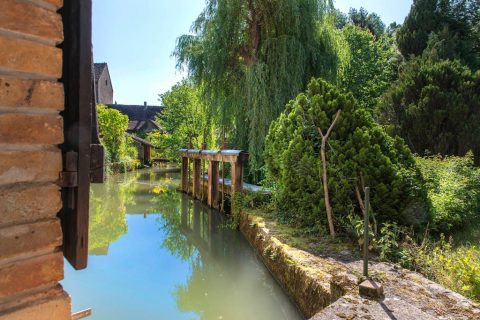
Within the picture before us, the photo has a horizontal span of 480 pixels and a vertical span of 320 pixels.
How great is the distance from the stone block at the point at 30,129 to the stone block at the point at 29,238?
0.79 ft

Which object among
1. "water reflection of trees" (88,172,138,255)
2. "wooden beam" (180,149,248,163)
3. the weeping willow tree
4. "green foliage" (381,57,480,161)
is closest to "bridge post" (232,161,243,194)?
"wooden beam" (180,149,248,163)

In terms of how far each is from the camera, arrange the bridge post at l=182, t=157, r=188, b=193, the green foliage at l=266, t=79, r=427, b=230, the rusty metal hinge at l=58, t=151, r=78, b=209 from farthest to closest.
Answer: the bridge post at l=182, t=157, r=188, b=193 → the green foliage at l=266, t=79, r=427, b=230 → the rusty metal hinge at l=58, t=151, r=78, b=209

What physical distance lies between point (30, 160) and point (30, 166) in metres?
0.02

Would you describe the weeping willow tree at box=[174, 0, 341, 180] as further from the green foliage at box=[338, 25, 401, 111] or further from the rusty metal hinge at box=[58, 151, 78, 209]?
the rusty metal hinge at box=[58, 151, 78, 209]

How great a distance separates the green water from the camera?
486cm

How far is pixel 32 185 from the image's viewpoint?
44.3 inches

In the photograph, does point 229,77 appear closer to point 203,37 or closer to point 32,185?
point 203,37

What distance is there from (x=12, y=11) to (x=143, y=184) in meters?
17.6

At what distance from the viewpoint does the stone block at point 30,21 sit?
1.04 m

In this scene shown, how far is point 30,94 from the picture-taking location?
3.62 feet

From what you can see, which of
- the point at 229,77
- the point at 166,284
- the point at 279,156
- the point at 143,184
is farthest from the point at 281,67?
the point at 143,184

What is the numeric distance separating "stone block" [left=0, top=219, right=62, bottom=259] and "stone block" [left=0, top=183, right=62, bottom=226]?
19 mm

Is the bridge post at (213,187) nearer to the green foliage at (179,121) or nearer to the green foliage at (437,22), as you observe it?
the green foliage at (437,22)

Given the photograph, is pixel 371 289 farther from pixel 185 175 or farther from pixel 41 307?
pixel 185 175
